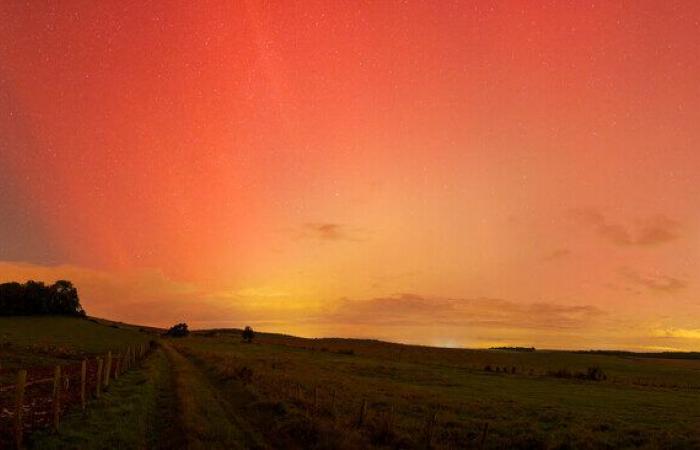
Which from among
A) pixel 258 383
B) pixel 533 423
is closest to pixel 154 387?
pixel 258 383

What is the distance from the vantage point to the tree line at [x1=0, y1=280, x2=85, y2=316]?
173 metres

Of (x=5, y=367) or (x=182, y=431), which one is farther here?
(x=5, y=367)

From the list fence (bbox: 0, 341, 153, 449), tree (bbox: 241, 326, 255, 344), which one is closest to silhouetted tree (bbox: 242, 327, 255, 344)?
tree (bbox: 241, 326, 255, 344)

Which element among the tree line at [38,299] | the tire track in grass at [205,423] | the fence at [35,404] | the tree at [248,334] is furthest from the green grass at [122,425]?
the tree line at [38,299]

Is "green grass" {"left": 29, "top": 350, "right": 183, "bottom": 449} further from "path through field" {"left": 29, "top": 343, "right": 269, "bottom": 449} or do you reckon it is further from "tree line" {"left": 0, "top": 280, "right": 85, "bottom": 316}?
"tree line" {"left": 0, "top": 280, "right": 85, "bottom": 316}

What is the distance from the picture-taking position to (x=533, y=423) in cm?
3222

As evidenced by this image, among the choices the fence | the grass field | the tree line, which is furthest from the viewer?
the tree line

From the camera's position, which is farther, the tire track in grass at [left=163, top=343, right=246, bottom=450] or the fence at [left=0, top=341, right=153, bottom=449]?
the tire track in grass at [left=163, top=343, right=246, bottom=450]

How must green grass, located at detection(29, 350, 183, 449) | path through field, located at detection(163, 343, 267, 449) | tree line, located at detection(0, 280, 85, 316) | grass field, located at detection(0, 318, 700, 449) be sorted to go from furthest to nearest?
tree line, located at detection(0, 280, 85, 316) < grass field, located at detection(0, 318, 700, 449) < path through field, located at detection(163, 343, 267, 449) < green grass, located at detection(29, 350, 183, 449)

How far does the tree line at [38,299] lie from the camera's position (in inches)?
6806

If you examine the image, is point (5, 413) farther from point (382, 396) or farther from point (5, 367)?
point (5, 367)

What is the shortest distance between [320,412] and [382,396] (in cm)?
1568

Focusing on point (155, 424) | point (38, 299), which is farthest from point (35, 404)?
point (38, 299)

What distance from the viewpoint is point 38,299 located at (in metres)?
179
